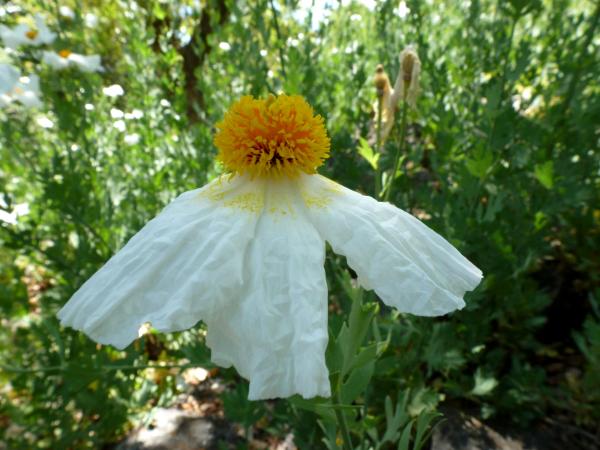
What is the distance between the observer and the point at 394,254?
0.79 m

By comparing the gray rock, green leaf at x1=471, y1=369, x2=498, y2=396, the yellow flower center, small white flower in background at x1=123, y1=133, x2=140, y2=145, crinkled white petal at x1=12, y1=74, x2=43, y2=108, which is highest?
the yellow flower center

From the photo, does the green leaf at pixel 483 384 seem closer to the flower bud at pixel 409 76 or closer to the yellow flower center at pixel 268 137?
the flower bud at pixel 409 76

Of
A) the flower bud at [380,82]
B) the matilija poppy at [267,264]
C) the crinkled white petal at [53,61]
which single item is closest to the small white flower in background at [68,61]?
the crinkled white petal at [53,61]

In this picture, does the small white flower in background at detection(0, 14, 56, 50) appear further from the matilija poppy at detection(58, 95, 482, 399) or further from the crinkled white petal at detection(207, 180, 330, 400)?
the crinkled white petal at detection(207, 180, 330, 400)

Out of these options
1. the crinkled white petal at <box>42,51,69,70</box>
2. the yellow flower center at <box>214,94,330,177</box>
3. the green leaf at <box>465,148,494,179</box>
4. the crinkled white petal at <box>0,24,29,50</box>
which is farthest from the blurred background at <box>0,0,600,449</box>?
the yellow flower center at <box>214,94,330,177</box>

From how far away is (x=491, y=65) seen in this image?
251cm

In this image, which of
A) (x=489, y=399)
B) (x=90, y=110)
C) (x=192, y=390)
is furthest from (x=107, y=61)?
(x=489, y=399)

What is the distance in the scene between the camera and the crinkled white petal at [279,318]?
0.66 meters

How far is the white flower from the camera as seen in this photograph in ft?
9.68

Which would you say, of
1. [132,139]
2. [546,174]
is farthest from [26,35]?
[546,174]

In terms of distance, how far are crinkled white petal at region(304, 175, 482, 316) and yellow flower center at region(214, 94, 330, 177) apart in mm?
75

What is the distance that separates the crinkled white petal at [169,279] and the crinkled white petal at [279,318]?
1.1 inches

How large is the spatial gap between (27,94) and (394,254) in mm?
3016

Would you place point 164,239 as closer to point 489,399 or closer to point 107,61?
point 489,399
